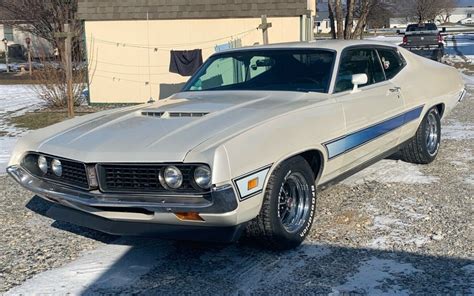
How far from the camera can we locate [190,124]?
4.11m

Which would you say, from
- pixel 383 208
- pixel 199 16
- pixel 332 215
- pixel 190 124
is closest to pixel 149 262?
pixel 190 124

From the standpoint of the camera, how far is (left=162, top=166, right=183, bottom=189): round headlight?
3.64 metres

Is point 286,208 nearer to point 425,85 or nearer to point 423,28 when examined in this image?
point 425,85

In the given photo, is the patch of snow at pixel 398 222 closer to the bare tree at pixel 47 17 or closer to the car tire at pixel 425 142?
the car tire at pixel 425 142

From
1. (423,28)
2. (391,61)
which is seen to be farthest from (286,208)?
(423,28)

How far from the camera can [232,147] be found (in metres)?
3.64

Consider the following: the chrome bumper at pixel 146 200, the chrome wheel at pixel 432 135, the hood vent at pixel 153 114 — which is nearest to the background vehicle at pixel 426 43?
the chrome wheel at pixel 432 135

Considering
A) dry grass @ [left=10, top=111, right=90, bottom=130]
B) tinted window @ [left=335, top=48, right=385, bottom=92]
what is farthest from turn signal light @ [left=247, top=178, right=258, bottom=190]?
dry grass @ [left=10, top=111, right=90, bottom=130]

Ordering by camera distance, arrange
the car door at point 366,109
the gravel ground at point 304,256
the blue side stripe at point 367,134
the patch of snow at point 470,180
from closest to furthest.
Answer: the gravel ground at point 304,256 < the blue side stripe at point 367,134 < the car door at point 366,109 < the patch of snow at point 470,180

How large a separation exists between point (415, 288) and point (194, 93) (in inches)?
110

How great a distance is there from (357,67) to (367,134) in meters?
0.77

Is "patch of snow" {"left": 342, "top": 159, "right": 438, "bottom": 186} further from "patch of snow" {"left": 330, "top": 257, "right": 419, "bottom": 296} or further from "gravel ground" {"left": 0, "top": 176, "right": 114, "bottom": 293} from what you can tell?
"gravel ground" {"left": 0, "top": 176, "right": 114, "bottom": 293}

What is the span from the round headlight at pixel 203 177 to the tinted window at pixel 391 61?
3.18 meters

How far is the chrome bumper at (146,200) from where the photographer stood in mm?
3543
